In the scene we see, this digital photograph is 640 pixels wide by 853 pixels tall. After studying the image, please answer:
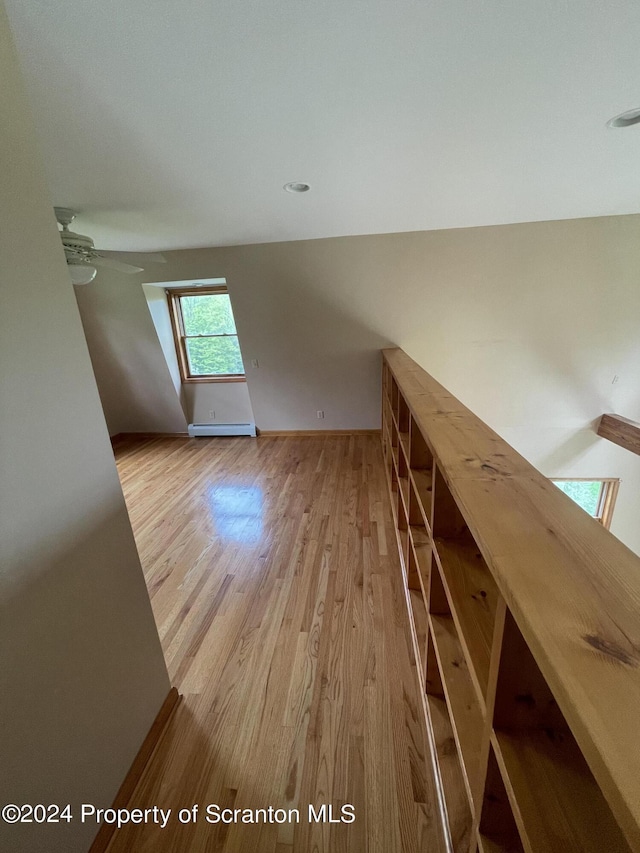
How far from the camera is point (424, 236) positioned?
10.2ft

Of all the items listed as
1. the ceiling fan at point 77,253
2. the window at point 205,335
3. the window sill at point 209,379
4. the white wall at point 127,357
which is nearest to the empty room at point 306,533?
the ceiling fan at point 77,253

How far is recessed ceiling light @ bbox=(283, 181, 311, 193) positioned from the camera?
6.45 ft

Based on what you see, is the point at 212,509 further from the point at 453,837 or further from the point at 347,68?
the point at 347,68

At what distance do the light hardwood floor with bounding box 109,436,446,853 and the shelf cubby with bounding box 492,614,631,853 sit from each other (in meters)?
0.77

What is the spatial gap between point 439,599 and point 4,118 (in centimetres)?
175

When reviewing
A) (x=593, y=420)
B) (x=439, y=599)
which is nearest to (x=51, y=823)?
(x=439, y=599)

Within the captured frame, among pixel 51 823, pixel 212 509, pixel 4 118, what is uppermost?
pixel 4 118

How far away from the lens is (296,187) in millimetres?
2012

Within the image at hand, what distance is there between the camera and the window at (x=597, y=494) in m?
4.55

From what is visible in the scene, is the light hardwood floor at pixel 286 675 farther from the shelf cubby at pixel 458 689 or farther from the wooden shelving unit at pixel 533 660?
the shelf cubby at pixel 458 689

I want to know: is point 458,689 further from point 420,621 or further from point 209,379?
point 209,379

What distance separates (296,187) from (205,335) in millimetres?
2917

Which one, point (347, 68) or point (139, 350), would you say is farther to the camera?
point (139, 350)

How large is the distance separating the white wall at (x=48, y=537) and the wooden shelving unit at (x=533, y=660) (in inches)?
38.6
